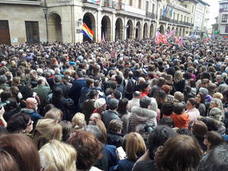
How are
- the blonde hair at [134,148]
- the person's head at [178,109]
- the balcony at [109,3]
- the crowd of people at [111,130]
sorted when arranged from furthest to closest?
the balcony at [109,3] → the person's head at [178,109] → the blonde hair at [134,148] → the crowd of people at [111,130]

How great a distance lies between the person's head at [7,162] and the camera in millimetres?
1101

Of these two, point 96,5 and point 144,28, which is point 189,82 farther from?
point 144,28

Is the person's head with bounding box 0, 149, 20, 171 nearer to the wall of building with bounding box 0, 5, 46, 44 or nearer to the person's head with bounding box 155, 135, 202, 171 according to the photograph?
the person's head with bounding box 155, 135, 202, 171

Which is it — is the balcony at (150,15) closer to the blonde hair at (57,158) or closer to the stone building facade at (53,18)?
the stone building facade at (53,18)

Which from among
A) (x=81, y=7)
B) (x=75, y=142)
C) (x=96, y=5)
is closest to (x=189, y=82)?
(x=75, y=142)

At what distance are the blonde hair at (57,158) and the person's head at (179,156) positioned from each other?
2.55ft

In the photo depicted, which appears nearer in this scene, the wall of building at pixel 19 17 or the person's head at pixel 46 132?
the person's head at pixel 46 132

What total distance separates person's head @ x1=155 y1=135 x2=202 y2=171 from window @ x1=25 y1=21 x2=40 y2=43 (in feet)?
80.1

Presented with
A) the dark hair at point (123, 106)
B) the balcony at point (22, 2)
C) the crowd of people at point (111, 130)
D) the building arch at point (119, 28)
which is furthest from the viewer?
the building arch at point (119, 28)

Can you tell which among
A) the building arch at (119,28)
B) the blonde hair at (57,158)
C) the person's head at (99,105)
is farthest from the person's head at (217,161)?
the building arch at (119,28)

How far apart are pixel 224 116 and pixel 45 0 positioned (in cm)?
2324

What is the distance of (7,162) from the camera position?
113 centimetres

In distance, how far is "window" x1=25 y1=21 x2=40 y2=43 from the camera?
75.0 feet

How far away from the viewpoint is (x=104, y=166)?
2514 millimetres
